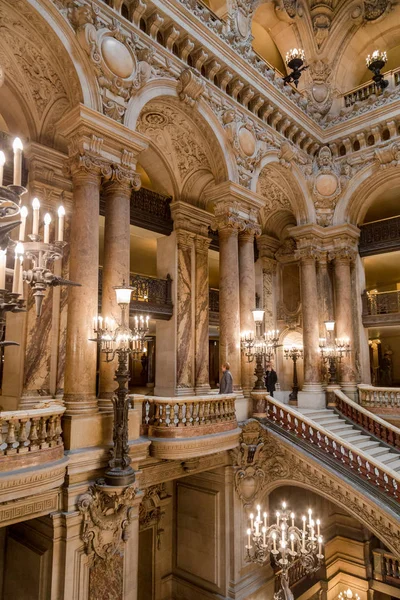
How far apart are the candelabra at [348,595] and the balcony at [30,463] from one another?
1104 cm

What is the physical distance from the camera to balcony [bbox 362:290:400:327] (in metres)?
14.6

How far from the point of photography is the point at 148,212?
12289 millimetres

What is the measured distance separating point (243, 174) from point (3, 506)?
908 cm

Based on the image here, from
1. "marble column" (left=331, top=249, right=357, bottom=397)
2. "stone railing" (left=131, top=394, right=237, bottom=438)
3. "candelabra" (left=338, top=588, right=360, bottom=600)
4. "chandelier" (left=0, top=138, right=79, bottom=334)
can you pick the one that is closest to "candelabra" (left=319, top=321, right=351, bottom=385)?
"marble column" (left=331, top=249, right=357, bottom=397)

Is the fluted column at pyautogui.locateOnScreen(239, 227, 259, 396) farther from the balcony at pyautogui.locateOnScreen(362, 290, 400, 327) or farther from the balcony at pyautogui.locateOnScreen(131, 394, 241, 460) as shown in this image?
the balcony at pyautogui.locateOnScreen(362, 290, 400, 327)

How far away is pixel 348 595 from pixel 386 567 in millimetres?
1488

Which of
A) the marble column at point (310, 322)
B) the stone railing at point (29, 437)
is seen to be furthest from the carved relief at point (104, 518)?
the marble column at point (310, 322)

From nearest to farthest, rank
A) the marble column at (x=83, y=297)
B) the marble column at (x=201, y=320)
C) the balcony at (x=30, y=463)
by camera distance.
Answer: the balcony at (x=30, y=463) → the marble column at (x=83, y=297) → the marble column at (x=201, y=320)

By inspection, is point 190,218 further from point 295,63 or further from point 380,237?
point 380,237

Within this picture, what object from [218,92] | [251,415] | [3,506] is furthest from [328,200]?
[3,506]

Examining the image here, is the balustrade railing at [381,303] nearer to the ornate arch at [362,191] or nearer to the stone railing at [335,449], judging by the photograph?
the ornate arch at [362,191]

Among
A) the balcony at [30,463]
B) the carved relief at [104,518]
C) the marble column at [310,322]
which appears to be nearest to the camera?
the balcony at [30,463]

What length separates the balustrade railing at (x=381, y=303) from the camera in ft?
49.2

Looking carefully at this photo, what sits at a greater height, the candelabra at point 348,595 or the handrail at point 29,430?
the handrail at point 29,430
